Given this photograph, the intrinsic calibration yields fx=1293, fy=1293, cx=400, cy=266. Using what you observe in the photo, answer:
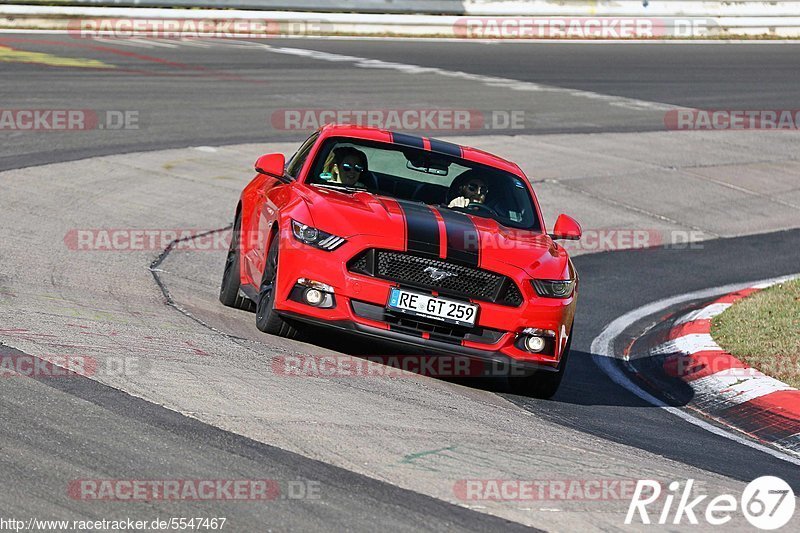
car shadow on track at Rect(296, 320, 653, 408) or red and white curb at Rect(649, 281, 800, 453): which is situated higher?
car shadow on track at Rect(296, 320, 653, 408)

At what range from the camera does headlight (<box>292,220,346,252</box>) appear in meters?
7.77

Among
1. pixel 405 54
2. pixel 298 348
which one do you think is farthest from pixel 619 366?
pixel 405 54

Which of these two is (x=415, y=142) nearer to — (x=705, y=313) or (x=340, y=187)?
(x=340, y=187)

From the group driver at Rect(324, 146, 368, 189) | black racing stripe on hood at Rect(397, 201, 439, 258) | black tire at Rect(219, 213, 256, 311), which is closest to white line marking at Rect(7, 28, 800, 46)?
black tire at Rect(219, 213, 256, 311)

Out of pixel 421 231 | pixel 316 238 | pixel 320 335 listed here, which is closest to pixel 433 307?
pixel 421 231

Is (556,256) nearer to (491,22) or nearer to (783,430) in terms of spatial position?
(783,430)

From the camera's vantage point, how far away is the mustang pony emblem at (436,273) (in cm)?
769

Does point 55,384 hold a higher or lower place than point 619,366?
higher

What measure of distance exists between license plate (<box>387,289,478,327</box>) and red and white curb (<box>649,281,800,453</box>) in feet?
6.43

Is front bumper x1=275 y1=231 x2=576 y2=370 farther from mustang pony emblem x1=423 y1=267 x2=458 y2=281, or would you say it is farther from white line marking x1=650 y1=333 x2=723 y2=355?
white line marking x1=650 y1=333 x2=723 y2=355

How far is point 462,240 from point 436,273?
36 cm

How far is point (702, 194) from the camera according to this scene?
56.5ft

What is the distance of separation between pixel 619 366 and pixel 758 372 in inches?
44.1

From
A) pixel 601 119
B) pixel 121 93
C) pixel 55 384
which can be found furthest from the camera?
pixel 601 119
